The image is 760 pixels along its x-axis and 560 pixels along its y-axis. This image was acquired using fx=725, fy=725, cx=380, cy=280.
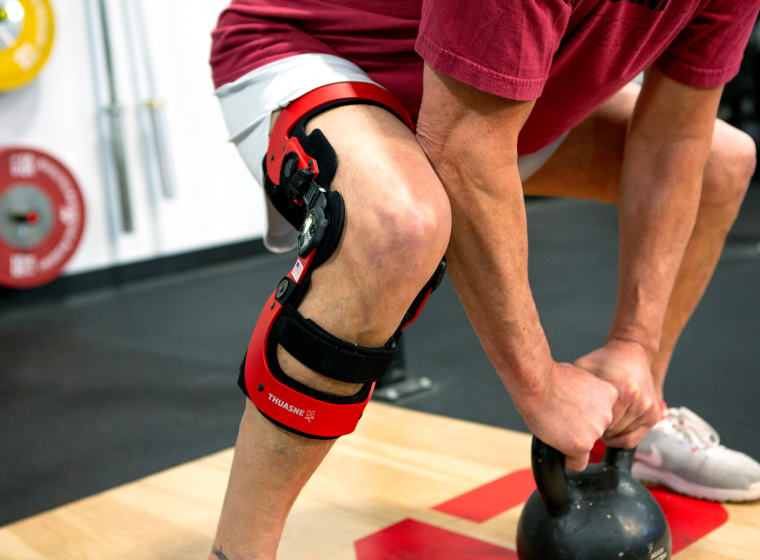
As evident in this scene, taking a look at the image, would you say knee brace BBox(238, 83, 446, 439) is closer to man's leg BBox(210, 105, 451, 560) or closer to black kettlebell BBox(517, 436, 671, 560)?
man's leg BBox(210, 105, 451, 560)

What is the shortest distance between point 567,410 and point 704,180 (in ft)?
1.58

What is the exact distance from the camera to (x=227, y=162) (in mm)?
3773

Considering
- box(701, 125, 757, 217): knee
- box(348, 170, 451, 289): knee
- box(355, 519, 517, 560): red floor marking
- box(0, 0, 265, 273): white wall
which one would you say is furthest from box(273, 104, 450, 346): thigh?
box(0, 0, 265, 273): white wall

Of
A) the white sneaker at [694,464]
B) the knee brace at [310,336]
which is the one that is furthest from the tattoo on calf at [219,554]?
the white sneaker at [694,464]

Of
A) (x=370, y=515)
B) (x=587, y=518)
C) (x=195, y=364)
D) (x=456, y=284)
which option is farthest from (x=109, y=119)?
(x=587, y=518)

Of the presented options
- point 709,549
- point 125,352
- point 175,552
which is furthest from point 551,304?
point 175,552

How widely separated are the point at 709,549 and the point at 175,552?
0.73 meters

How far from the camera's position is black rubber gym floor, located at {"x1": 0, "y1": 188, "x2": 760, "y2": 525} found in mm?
1667

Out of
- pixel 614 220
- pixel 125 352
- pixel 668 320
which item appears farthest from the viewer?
pixel 614 220

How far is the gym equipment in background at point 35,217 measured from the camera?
296 centimetres

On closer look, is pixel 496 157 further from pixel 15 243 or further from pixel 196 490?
pixel 15 243

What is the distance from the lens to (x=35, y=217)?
3039mm

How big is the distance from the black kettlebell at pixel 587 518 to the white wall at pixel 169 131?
2908mm

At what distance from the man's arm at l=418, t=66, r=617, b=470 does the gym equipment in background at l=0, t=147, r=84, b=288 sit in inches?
107
